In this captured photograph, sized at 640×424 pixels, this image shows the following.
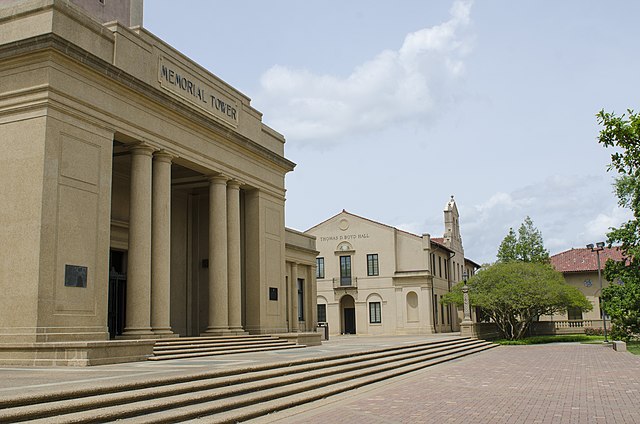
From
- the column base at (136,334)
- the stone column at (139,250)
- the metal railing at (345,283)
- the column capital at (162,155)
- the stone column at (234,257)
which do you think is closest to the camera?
the column base at (136,334)

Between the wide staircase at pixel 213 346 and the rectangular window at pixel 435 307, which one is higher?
the rectangular window at pixel 435 307

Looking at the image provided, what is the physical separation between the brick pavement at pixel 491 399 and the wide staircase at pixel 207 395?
1.85ft

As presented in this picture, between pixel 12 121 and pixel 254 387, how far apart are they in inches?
392

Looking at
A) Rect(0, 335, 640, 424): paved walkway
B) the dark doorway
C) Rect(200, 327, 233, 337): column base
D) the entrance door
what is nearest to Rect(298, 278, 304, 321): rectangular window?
Rect(200, 327, 233, 337): column base

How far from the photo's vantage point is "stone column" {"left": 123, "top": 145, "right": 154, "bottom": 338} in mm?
19703

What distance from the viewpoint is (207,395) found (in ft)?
36.1

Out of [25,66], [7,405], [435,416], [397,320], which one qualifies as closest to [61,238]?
[25,66]

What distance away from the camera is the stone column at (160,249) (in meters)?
20.8

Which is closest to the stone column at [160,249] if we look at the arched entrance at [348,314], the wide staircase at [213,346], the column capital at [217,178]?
the wide staircase at [213,346]

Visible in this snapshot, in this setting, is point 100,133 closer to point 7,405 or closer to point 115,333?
point 115,333

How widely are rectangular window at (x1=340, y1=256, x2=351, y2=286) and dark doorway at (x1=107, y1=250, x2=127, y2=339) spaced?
112 feet

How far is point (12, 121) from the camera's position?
55.6 ft

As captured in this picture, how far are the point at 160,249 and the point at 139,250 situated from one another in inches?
47.2

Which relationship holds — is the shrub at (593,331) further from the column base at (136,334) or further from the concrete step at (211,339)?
the column base at (136,334)
